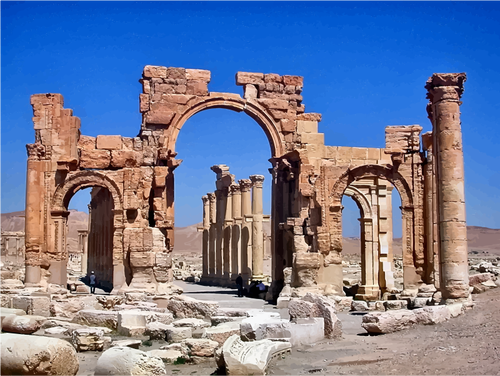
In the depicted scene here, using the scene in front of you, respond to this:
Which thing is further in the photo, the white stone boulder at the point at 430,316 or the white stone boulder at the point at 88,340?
the white stone boulder at the point at 430,316

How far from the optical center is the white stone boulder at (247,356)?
825cm

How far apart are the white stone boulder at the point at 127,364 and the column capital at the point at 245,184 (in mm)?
23035

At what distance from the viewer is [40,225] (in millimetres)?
20719

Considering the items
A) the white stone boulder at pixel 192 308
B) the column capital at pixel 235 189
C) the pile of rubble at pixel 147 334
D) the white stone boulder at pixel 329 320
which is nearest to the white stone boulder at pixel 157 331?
the pile of rubble at pixel 147 334

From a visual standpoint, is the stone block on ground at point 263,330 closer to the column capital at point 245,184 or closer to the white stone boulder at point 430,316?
the white stone boulder at point 430,316

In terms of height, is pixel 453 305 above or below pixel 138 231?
below

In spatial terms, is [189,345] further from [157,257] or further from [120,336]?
[157,257]

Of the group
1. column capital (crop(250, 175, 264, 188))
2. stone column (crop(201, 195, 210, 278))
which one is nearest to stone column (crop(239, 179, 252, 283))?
column capital (crop(250, 175, 264, 188))

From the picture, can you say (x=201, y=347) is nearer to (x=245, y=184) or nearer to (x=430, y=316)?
(x=430, y=316)

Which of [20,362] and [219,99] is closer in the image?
[20,362]

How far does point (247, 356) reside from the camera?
8609 mm

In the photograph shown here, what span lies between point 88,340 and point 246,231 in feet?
64.8

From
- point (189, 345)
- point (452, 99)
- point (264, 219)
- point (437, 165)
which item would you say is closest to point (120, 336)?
point (189, 345)

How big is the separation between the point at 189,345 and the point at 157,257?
9.52 m
